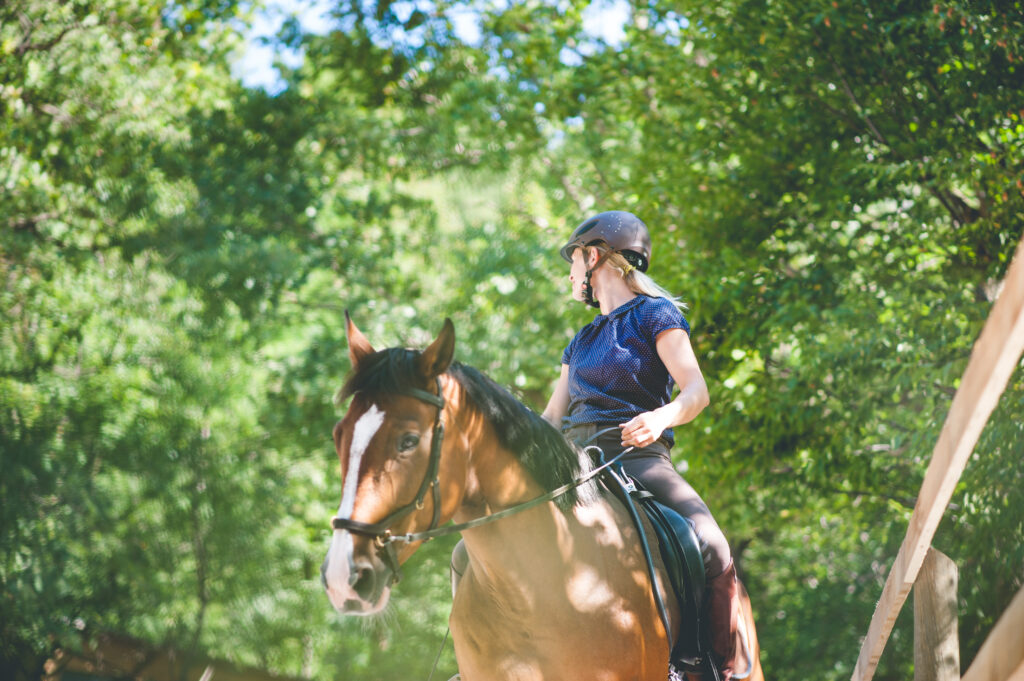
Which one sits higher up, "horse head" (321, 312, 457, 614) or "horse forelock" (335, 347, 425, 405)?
"horse forelock" (335, 347, 425, 405)

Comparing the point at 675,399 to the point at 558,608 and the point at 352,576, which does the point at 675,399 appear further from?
the point at 352,576

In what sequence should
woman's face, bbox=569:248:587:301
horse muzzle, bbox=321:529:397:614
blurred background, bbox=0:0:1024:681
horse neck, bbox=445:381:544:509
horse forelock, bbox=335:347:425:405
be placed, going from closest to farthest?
horse muzzle, bbox=321:529:397:614
horse forelock, bbox=335:347:425:405
horse neck, bbox=445:381:544:509
woman's face, bbox=569:248:587:301
blurred background, bbox=0:0:1024:681

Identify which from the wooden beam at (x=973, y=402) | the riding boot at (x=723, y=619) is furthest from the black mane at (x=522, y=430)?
the wooden beam at (x=973, y=402)

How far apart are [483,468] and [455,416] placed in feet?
0.69

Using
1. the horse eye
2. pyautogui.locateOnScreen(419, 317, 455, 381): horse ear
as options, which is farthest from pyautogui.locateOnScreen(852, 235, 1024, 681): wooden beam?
the horse eye

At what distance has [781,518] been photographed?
352 inches

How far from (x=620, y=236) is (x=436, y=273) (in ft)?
31.7

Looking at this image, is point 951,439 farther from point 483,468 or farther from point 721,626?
point 483,468

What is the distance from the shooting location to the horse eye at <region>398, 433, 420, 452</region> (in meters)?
2.30

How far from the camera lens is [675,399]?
2.94 m

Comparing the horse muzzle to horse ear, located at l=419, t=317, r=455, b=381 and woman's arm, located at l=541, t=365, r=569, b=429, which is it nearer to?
horse ear, located at l=419, t=317, r=455, b=381

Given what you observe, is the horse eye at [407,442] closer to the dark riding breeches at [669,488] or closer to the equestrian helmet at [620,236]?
the dark riding breeches at [669,488]

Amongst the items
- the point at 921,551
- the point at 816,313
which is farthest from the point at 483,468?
the point at 816,313

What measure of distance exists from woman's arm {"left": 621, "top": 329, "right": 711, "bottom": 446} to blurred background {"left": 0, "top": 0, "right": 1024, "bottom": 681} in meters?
3.52
